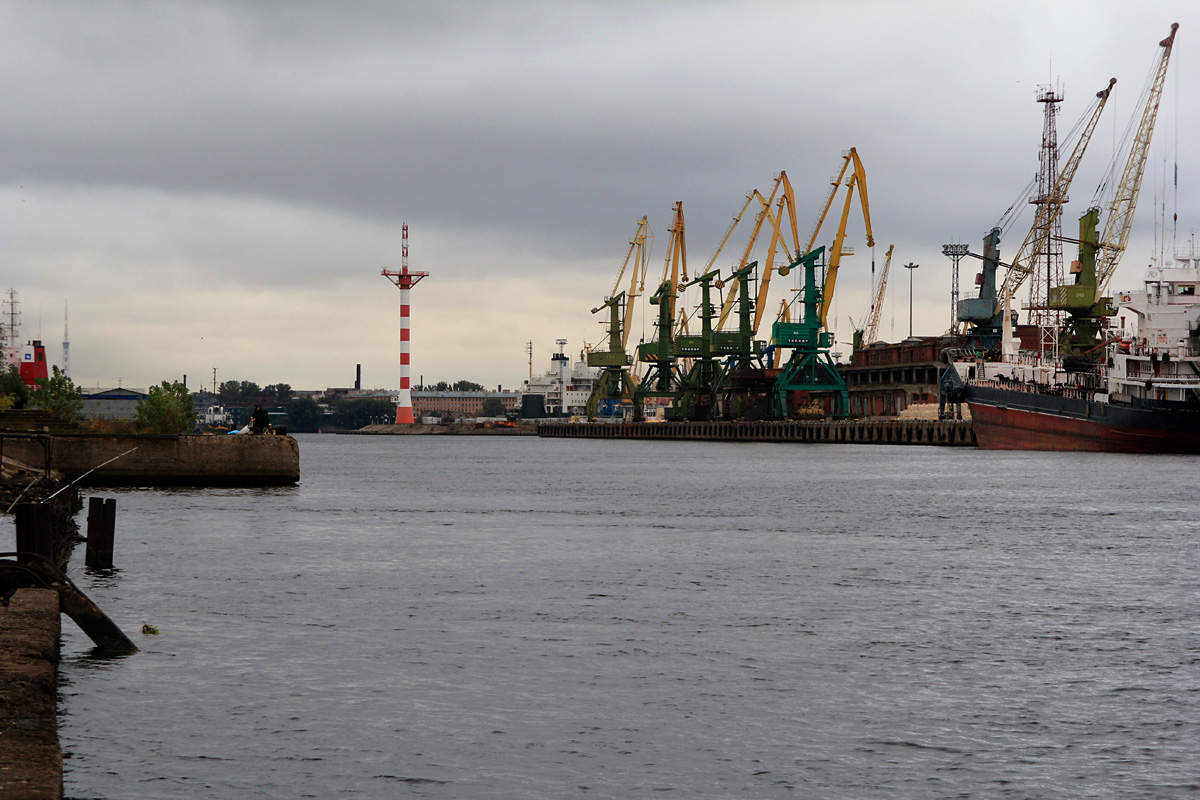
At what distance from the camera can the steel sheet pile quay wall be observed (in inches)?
4208

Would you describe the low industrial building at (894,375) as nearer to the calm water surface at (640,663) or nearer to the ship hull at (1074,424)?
the ship hull at (1074,424)

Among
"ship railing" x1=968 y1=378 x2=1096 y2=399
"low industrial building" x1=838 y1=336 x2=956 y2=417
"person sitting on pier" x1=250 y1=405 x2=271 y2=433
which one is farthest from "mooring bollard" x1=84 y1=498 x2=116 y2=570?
"low industrial building" x1=838 y1=336 x2=956 y2=417

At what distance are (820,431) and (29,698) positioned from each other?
11920cm

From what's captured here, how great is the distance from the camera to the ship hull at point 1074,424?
75.9 metres

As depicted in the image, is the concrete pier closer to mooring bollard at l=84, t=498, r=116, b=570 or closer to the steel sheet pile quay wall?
mooring bollard at l=84, t=498, r=116, b=570

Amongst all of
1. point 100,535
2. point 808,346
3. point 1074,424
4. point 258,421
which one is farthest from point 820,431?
point 100,535

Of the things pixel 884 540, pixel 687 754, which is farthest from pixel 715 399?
pixel 687 754

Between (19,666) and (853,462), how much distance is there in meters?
74.3

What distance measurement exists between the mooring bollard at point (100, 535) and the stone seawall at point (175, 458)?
21194 mm

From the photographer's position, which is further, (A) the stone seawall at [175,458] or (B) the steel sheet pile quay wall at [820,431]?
(B) the steel sheet pile quay wall at [820,431]

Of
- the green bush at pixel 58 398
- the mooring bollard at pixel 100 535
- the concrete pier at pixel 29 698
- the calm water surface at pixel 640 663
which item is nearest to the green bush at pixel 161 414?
the green bush at pixel 58 398

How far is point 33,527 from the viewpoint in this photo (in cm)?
1778

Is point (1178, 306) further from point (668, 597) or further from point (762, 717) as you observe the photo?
point (762, 717)

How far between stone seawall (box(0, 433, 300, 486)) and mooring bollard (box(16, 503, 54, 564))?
1121 inches
